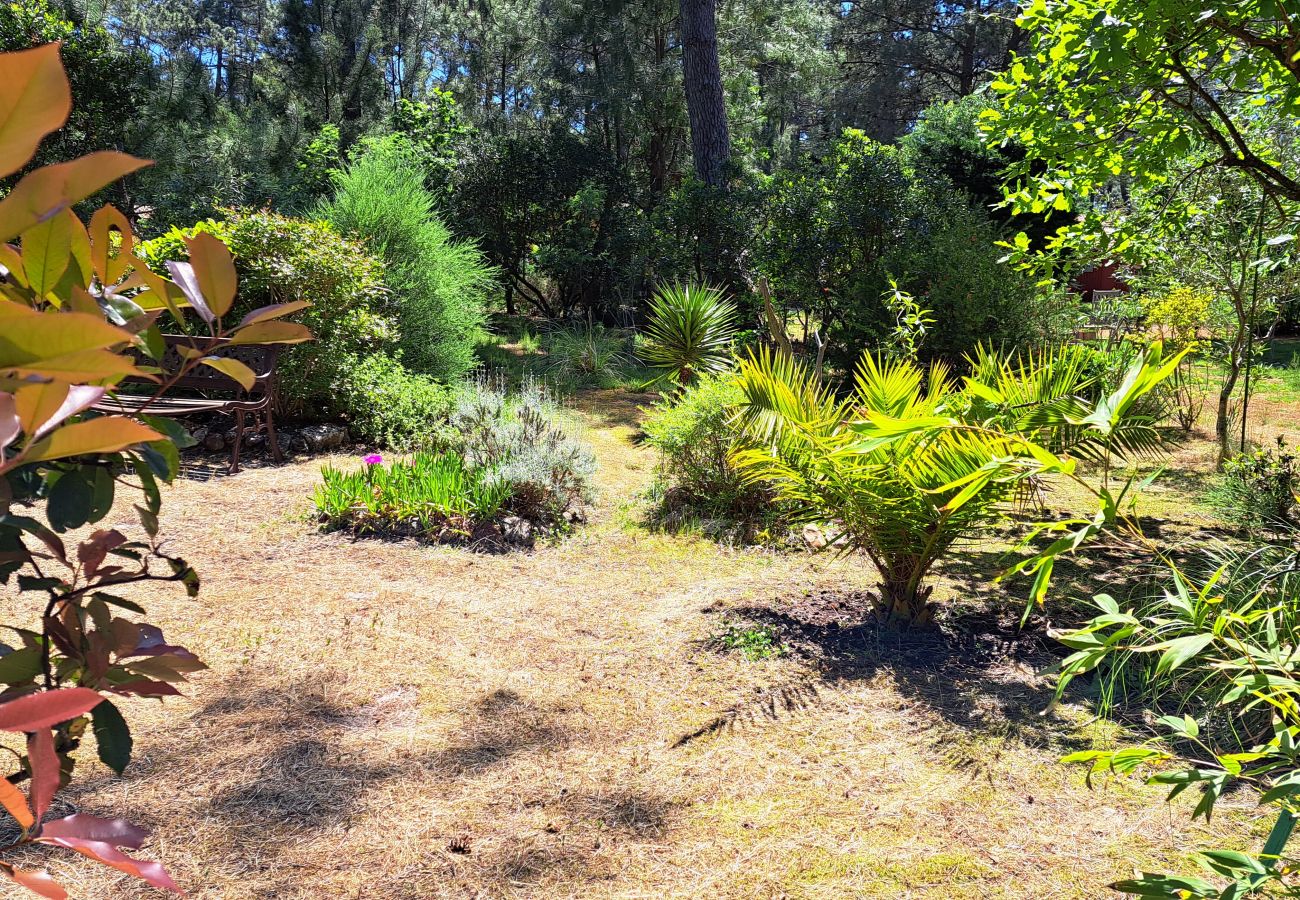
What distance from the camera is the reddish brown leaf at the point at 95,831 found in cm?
58

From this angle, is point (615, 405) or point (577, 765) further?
point (615, 405)

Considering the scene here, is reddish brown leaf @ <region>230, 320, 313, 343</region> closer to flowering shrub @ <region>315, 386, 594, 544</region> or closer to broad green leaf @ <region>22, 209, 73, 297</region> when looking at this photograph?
broad green leaf @ <region>22, 209, 73, 297</region>

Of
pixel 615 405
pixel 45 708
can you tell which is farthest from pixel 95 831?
pixel 615 405

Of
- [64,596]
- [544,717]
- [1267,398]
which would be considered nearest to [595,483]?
[544,717]

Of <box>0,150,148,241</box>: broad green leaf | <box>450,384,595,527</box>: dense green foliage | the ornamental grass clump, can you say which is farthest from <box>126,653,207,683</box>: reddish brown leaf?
<box>450,384,595,527</box>: dense green foliage

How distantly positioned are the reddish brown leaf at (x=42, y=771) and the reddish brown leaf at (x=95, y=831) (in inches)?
0.7

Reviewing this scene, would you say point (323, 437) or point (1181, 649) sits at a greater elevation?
point (1181, 649)

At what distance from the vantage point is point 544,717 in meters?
2.87

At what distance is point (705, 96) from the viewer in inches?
476

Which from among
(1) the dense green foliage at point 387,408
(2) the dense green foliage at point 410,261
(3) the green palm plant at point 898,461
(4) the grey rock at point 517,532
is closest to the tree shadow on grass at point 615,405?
(2) the dense green foliage at point 410,261

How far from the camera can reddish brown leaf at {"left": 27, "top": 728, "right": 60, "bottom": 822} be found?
23.0 inches

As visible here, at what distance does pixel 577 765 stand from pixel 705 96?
11336 millimetres

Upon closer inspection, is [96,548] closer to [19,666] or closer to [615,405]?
[19,666]

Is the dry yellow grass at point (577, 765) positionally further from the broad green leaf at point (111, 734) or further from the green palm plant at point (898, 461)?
the broad green leaf at point (111, 734)
